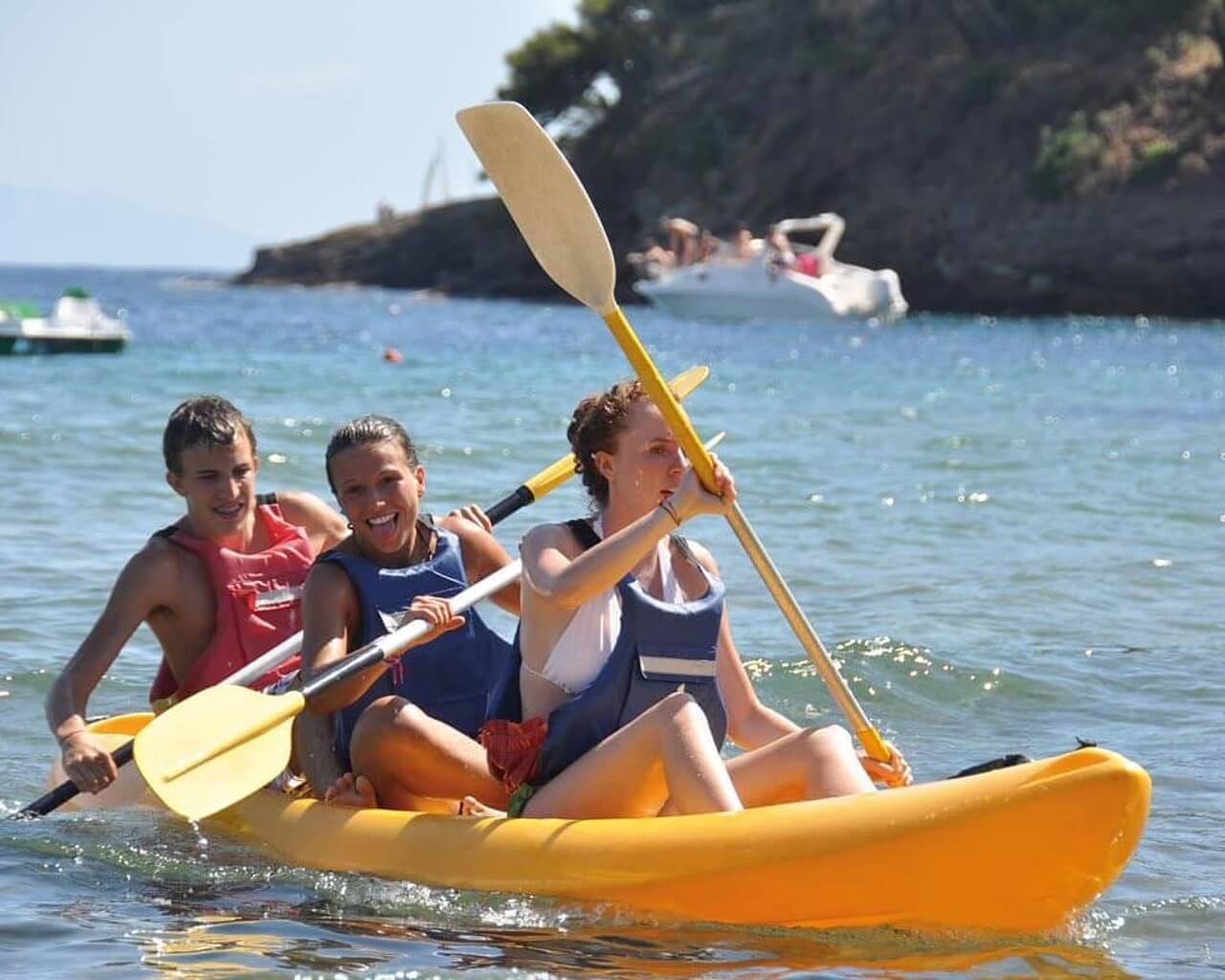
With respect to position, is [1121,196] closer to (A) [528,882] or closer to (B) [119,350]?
(B) [119,350]

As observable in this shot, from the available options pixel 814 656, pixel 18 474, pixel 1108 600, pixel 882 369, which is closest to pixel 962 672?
pixel 1108 600

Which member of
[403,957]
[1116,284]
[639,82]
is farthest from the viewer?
[639,82]

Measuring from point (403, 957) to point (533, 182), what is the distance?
5.79ft

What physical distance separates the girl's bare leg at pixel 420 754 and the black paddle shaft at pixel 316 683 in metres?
0.16

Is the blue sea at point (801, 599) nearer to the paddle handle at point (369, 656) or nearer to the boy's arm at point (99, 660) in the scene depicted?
the boy's arm at point (99, 660)

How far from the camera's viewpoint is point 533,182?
466 centimetres

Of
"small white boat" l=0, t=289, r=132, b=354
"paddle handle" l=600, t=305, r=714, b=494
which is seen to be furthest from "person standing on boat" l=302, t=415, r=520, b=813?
"small white boat" l=0, t=289, r=132, b=354

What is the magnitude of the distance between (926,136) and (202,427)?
40.2 meters

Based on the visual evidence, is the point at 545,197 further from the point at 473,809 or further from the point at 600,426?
the point at 473,809

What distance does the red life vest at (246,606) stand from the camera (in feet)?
15.8

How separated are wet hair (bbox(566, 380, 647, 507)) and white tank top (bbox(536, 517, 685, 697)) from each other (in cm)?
8

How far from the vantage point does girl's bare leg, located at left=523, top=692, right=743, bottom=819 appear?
4.02 m

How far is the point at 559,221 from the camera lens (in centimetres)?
470

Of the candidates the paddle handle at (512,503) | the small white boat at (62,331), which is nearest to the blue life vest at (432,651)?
the paddle handle at (512,503)
